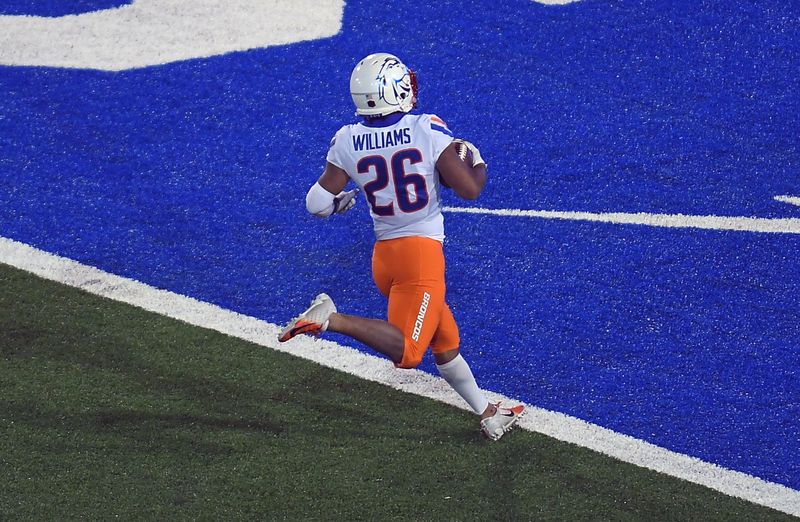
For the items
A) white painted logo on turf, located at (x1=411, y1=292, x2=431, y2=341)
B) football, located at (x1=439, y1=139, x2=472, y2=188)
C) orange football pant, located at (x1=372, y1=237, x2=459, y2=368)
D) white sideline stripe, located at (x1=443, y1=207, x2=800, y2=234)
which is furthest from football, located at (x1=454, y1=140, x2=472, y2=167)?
white sideline stripe, located at (x1=443, y1=207, x2=800, y2=234)

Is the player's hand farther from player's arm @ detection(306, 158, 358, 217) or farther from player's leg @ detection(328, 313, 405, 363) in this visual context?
player's leg @ detection(328, 313, 405, 363)

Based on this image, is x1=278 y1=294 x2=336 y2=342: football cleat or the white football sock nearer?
x1=278 y1=294 x2=336 y2=342: football cleat

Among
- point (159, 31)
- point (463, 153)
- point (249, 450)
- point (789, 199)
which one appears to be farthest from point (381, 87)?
point (159, 31)

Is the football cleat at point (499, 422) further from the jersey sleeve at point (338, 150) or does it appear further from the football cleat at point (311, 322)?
the jersey sleeve at point (338, 150)

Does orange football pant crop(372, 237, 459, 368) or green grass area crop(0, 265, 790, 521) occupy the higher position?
orange football pant crop(372, 237, 459, 368)

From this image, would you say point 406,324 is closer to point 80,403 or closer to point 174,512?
point 174,512

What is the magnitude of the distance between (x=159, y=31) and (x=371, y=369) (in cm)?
450

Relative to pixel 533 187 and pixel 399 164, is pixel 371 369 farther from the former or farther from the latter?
pixel 533 187

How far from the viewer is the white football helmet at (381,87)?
4789 mm

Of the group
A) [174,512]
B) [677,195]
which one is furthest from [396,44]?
[174,512]

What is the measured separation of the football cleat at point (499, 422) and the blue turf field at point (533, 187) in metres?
0.25

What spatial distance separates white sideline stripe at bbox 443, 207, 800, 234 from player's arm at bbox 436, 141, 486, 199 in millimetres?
1954

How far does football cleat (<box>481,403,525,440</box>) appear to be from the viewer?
16.5ft

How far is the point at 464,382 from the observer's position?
505 cm
